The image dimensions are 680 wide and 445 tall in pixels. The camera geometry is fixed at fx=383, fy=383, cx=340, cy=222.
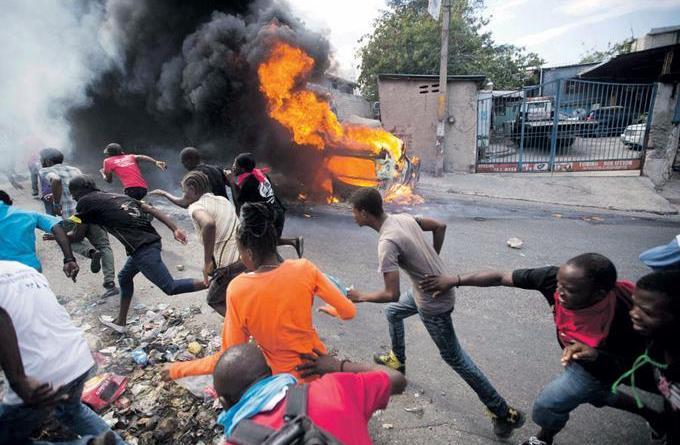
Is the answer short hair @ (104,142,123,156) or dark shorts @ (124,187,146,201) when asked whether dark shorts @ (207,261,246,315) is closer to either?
dark shorts @ (124,187,146,201)

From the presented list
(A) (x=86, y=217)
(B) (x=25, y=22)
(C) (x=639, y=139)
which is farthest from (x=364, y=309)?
(B) (x=25, y=22)

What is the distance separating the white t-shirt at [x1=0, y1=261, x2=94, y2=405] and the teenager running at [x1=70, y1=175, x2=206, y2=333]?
1.71m

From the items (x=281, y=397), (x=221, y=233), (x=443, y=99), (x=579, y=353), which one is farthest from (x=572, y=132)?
(x=281, y=397)

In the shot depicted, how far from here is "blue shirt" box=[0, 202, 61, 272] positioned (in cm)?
287

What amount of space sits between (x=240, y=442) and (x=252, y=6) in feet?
41.1

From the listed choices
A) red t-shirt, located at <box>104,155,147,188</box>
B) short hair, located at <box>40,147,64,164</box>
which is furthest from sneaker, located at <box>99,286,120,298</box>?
short hair, located at <box>40,147,64,164</box>

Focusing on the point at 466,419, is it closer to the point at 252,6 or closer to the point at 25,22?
the point at 252,6

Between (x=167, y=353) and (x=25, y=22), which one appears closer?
(x=167, y=353)

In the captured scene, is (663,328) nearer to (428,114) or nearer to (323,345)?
(323,345)

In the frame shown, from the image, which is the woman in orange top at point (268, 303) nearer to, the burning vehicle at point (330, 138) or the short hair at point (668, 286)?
the short hair at point (668, 286)

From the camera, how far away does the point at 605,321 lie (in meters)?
1.98

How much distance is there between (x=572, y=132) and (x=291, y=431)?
12567mm

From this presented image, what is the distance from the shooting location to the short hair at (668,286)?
163 centimetres

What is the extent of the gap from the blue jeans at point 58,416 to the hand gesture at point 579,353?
2467mm
